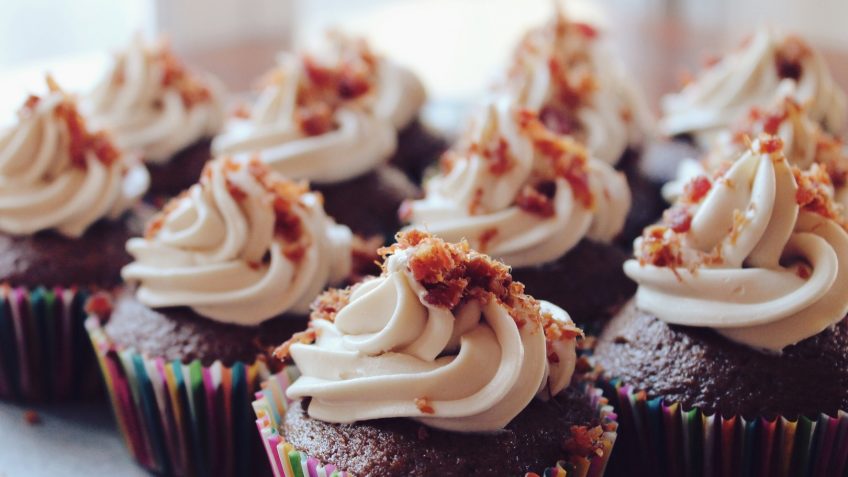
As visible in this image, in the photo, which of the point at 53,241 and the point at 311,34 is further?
the point at 311,34

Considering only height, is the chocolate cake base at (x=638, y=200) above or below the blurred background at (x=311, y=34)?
above

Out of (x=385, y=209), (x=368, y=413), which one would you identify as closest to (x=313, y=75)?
(x=385, y=209)

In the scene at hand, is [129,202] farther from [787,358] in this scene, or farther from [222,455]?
[787,358]

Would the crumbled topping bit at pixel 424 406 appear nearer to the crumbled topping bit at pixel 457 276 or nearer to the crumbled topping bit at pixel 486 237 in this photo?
the crumbled topping bit at pixel 457 276

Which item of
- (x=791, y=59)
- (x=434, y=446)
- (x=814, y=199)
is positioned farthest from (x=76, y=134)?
(x=791, y=59)

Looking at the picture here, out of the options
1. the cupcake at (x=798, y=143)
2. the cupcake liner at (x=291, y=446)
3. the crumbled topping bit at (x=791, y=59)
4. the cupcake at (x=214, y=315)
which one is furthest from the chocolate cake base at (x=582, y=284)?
the crumbled topping bit at (x=791, y=59)

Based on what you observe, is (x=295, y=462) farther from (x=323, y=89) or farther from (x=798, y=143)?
(x=323, y=89)

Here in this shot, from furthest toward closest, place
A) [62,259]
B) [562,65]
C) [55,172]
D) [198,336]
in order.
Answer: [562,65], [55,172], [62,259], [198,336]
